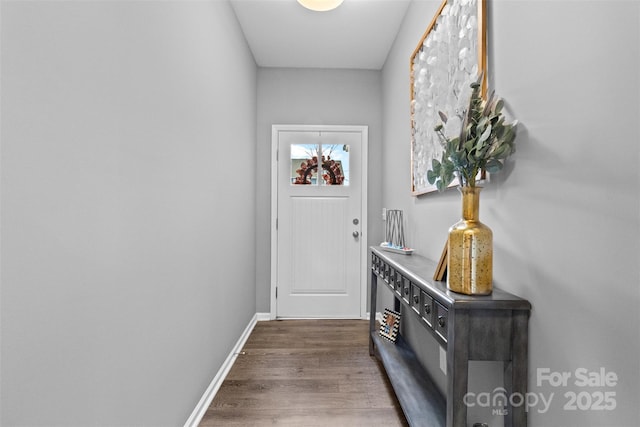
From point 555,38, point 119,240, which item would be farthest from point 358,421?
point 555,38

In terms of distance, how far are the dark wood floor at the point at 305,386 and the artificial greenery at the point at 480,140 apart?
1.45 metres

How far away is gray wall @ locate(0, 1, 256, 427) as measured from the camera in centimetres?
70

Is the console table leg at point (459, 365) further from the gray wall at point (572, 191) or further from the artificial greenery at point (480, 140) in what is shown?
the artificial greenery at point (480, 140)

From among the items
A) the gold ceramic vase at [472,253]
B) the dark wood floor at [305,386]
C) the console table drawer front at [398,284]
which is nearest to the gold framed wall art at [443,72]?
the gold ceramic vase at [472,253]

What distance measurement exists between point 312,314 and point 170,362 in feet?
6.79

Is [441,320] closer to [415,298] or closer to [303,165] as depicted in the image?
[415,298]

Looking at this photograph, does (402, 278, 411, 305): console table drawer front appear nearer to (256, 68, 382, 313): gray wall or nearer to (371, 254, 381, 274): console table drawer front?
(371, 254, 381, 274): console table drawer front

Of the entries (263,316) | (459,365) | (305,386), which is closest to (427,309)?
(459,365)

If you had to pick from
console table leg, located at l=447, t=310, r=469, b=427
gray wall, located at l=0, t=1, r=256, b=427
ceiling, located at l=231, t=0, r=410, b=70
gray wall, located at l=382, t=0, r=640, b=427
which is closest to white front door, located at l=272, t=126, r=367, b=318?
ceiling, located at l=231, t=0, r=410, b=70

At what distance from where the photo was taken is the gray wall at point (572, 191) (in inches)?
28.3

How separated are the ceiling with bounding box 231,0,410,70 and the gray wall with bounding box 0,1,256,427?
77 centimetres

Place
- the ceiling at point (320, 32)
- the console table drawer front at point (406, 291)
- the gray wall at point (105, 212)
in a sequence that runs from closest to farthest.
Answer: the gray wall at point (105, 212) < the console table drawer front at point (406, 291) < the ceiling at point (320, 32)

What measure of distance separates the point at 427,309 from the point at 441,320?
0.15 metres

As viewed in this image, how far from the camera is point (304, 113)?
3.32 meters
